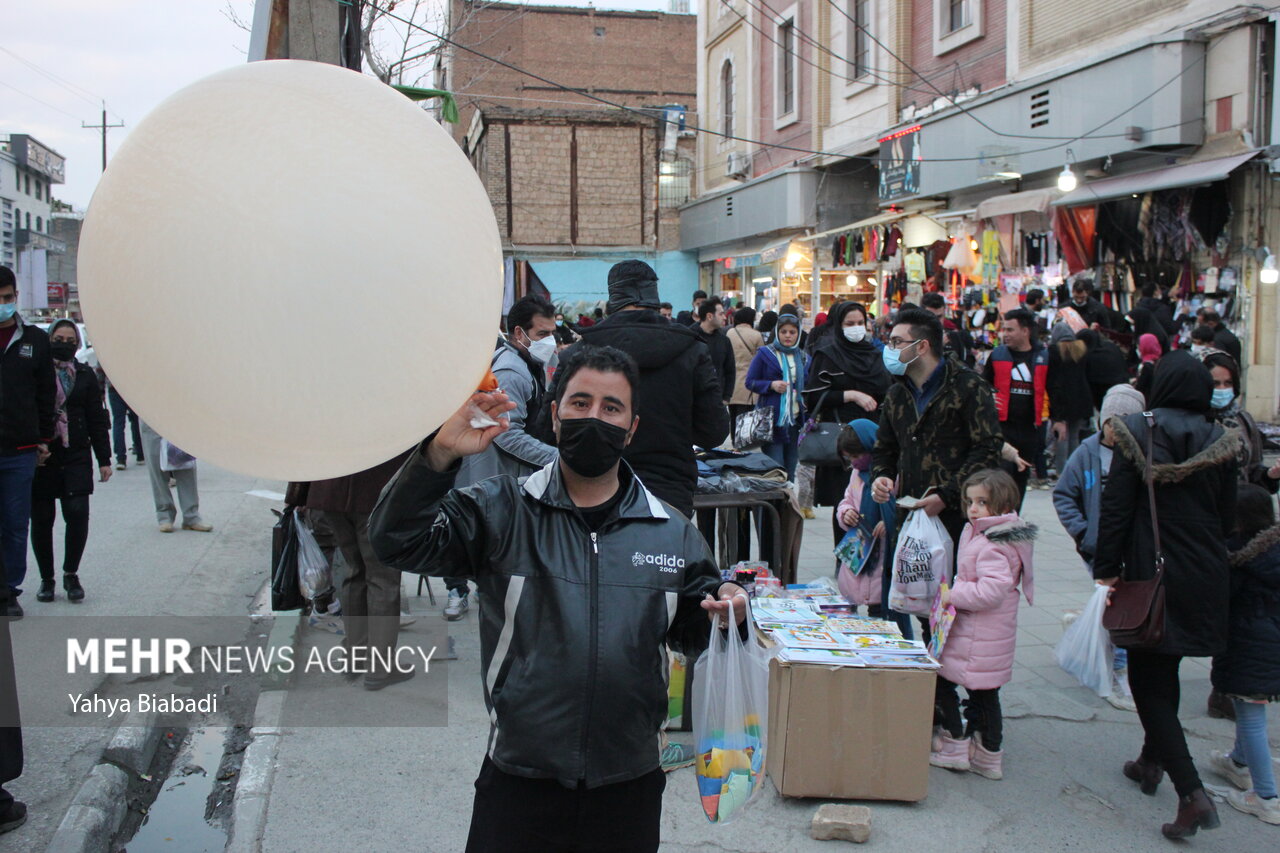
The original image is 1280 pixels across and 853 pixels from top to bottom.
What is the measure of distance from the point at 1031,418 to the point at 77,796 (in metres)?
7.23

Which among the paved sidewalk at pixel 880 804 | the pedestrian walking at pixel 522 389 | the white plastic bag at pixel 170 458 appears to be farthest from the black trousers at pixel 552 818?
the white plastic bag at pixel 170 458

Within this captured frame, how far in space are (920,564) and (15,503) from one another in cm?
521

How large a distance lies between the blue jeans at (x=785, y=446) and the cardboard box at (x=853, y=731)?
4634 millimetres

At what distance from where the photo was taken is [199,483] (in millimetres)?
11859

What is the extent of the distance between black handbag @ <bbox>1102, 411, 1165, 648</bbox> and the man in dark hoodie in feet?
6.07

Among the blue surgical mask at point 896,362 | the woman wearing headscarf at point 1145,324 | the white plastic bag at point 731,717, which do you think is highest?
the woman wearing headscarf at point 1145,324

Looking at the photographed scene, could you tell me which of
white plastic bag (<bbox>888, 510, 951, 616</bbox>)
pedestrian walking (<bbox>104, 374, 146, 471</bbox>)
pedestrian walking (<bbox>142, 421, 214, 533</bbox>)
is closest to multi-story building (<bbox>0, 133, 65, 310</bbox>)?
pedestrian walking (<bbox>104, 374, 146, 471</bbox>)

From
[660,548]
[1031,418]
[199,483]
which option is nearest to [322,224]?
[660,548]

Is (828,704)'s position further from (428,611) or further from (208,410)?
(428,611)

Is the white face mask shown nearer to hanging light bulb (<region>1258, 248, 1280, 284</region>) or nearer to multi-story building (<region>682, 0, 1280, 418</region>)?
multi-story building (<region>682, 0, 1280, 418</region>)

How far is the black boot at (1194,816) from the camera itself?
3.65 meters

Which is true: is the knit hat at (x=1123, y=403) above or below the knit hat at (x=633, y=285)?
below

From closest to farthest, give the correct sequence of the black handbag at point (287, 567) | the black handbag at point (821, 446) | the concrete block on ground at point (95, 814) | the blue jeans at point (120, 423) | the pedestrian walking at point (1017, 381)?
the concrete block on ground at point (95, 814)
the black handbag at point (287, 567)
the black handbag at point (821, 446)
the pedestrian walking at point (1017, 381)
the blue jeans at point (120, 423)

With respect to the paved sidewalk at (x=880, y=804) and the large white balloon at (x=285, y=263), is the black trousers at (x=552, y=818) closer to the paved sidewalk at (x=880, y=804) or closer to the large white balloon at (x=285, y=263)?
the large white balloon at (x=285, y=263)
